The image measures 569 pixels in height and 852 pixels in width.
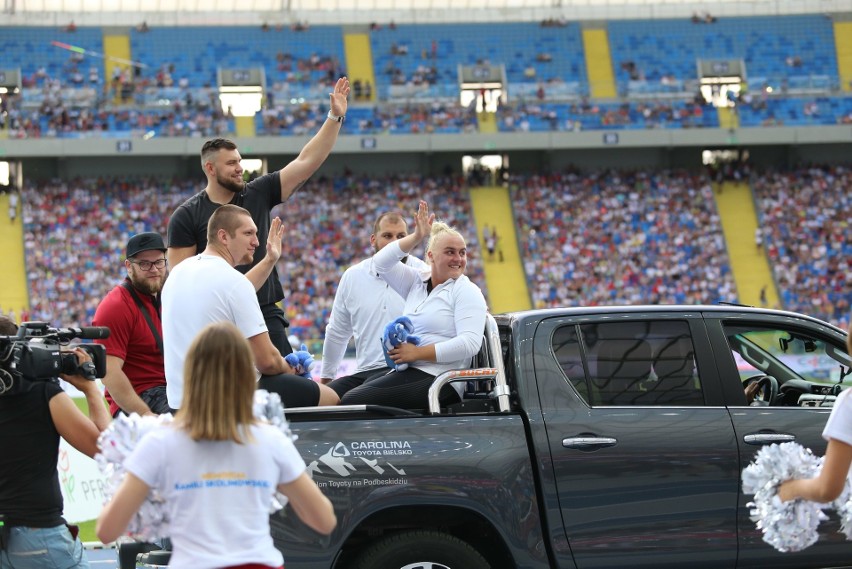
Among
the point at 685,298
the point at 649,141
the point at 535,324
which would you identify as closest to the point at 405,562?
the point at 535,324

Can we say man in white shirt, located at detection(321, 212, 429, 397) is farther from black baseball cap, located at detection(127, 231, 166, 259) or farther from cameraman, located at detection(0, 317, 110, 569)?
cameraman, located at detection(0, 317, 110, 569)

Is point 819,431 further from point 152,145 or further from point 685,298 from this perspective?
point 152,145

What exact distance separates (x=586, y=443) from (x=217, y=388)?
106 inches

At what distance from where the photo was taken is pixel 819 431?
598 centimetres

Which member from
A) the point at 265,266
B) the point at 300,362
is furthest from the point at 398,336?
the point at 265,266

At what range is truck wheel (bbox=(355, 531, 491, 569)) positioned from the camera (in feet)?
18.3

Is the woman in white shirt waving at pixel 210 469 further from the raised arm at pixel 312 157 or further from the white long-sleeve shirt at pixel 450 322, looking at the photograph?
the raised arm at pixel 312 157

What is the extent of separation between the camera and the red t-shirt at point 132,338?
245 inches

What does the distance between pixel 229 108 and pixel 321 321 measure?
12956mm

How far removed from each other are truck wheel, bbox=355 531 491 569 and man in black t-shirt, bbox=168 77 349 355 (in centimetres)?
158

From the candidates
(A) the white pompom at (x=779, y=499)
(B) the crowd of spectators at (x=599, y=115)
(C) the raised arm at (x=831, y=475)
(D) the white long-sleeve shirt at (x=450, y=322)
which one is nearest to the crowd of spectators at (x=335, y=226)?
(B) the crowd of spectators at (x=599, y=115)

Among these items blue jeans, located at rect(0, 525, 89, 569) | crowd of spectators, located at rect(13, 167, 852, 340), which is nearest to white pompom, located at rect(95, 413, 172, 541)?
→ blue jeans, located at rect(0, 525, 89, 569)

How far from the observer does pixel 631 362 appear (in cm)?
604

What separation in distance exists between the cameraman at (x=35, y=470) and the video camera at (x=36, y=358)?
5 centimetres
